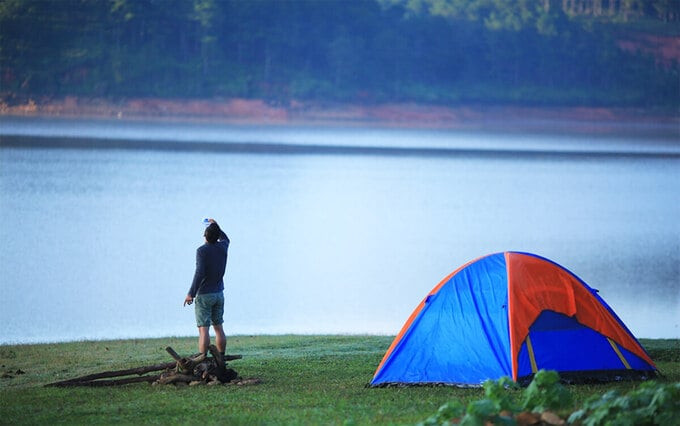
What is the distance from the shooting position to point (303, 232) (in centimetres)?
4034

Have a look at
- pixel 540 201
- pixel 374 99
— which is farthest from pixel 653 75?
pixel 540 201

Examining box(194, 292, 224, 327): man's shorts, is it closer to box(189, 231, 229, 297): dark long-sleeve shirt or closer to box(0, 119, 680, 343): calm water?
box(189, 231, 229, 297): dark long-sleeve shirt

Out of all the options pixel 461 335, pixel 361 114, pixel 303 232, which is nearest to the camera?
pixel 461 335

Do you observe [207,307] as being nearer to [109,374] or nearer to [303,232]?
[109,374]

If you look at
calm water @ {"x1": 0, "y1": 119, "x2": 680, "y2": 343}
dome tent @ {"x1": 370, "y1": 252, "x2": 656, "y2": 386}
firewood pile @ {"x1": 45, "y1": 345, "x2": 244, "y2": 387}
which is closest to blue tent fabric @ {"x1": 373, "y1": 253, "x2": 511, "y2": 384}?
dome tent @ {"x1": 370, "y1": 252, "x2": 656, "y2": 386}

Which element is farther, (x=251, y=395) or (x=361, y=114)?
(x=361, y=114)

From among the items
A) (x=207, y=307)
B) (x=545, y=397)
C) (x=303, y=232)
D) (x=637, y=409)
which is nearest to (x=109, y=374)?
(x=207, y=307)

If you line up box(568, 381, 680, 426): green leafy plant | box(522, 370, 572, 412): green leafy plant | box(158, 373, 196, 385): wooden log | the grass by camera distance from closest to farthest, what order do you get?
box(568, 381, 680, 426): green leafy plant, box(522, 370, 572, 412): green leafy plant, the grass, box(158, 373, 196, 385): wooden log

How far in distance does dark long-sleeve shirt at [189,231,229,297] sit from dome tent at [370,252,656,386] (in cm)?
176

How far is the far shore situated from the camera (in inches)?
4218

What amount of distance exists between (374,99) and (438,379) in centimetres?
9933

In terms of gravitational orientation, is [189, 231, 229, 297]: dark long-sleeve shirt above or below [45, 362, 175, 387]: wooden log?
above

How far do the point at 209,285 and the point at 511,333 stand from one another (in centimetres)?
285

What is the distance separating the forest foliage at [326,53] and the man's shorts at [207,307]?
94.3 metres
